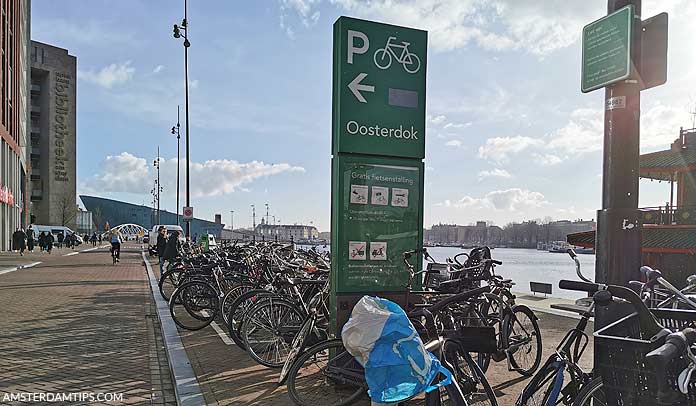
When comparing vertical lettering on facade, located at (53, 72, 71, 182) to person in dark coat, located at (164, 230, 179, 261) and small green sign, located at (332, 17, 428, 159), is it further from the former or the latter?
small green sign, located at (332, 17, 428, 159)

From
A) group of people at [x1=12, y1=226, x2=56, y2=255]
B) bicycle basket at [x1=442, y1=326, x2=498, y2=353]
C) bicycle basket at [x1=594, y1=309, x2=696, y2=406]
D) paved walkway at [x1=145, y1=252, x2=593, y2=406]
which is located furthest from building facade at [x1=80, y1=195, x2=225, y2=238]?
bicycle basket at [x1=594, y1=309, x2=696, y2=406]

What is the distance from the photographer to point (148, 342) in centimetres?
760

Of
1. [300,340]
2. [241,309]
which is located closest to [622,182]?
[300,340]

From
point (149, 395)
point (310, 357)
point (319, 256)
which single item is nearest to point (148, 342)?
point (149, 395)

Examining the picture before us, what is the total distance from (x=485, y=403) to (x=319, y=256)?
19.0ft

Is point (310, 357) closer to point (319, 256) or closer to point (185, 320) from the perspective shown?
point (185, 320)

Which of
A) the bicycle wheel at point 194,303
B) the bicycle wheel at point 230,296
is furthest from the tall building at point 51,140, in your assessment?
the bicycle wheel at point 230,296

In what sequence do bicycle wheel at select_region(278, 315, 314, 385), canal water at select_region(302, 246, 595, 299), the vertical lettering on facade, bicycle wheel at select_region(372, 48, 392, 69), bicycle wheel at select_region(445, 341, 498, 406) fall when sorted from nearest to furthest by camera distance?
bicycle wheel at select_region(445, 341, 498, 406) < bicycle wheel at select_region(278, 315, 314, 385) < bicycle wheel at select_region(372, 48, 392, 69) < canal water at select_region(302, 246, 595, 299) < the vertical lettering on facade

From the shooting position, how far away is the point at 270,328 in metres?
5.99

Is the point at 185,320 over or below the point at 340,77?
below

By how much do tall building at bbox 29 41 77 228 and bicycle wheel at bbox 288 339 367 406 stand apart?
87.9m

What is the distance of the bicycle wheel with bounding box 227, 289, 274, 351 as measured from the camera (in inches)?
245

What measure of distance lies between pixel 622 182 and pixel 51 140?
306 ft

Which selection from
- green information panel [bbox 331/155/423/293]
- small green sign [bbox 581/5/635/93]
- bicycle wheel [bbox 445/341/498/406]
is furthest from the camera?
green information panel [bbox 331/155/423/293]
